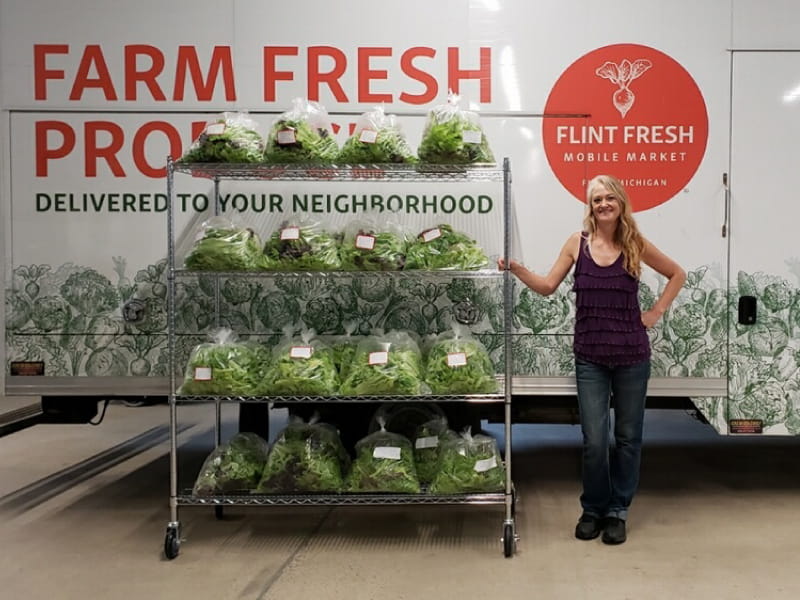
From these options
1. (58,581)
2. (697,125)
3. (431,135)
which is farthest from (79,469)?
(697,125)

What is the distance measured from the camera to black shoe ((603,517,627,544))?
347cm

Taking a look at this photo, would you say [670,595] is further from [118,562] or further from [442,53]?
[442,53]

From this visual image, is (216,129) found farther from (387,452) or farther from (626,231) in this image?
(626,231)

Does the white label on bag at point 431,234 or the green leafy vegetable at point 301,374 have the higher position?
the white label on bag at point 431,234

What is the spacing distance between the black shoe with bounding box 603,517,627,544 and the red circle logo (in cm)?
158

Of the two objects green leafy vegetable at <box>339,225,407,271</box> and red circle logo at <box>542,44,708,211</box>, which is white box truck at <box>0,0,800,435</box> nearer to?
red circle logo at <box>542,44,708,211</box>

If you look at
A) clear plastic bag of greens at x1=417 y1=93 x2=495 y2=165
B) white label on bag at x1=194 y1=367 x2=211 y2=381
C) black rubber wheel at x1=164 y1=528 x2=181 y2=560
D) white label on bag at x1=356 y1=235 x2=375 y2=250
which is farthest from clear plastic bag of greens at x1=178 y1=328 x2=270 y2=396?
clear plastic bag of greens at x1=417 y1=93 x2=495 y2=165

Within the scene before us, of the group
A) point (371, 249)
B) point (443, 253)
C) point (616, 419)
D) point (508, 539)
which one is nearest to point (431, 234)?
point (443, 253)

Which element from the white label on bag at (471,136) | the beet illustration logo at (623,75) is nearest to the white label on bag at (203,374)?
the white label on bag at (471,136)

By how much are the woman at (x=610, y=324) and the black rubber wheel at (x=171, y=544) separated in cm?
197

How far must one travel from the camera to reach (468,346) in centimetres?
340

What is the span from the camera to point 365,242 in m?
3.34

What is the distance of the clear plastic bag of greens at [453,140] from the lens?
10.6 ft

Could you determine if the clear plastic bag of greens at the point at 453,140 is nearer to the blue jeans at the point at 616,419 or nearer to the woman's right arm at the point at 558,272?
the woman's right arm at the point at 558,272
